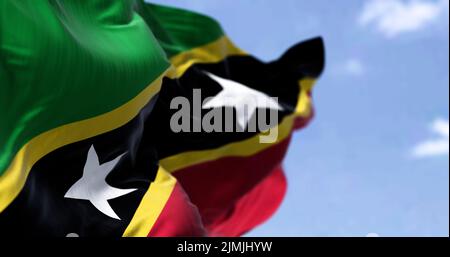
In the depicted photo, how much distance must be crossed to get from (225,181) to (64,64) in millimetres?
5456

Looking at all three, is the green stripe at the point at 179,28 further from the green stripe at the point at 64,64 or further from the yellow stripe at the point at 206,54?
the green stripe at the point at 64,64

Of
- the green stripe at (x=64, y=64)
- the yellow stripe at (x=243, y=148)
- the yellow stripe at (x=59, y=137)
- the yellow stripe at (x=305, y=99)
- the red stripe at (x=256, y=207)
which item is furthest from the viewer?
the yellow stripe at (x=305, y=99)

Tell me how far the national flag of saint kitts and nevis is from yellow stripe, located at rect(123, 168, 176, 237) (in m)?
0.01

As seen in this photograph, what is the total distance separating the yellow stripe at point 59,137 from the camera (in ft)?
21.6

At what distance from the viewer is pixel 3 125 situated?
688cm

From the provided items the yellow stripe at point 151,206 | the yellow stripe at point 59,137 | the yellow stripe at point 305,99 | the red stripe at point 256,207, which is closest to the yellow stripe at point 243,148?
the yellow stripe at point 305,99

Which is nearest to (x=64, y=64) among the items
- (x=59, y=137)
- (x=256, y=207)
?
(x=59, y=137)

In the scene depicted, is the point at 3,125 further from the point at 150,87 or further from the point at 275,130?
the point at 275,130

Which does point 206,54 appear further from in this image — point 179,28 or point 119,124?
point 119,124

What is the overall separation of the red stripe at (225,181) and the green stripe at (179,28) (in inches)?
72.5

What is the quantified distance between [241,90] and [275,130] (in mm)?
982

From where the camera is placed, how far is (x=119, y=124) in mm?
8648

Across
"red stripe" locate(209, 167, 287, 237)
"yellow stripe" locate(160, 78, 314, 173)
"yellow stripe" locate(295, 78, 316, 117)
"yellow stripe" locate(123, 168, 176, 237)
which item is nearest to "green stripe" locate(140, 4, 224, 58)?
"yellow stripe" locate(160, 78, 314, 173)
